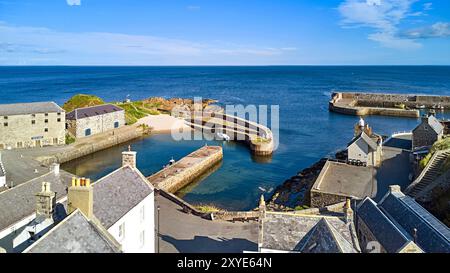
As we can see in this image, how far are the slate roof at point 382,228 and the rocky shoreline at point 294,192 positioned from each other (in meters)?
9.66

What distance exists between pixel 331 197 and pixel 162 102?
2945 inches

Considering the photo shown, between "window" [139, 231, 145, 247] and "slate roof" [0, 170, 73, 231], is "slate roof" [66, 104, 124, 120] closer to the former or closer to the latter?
"slate roof" [0, 170, 73, 231]

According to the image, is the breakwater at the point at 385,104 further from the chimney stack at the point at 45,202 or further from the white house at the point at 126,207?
the chimney stack at the point at 45,202

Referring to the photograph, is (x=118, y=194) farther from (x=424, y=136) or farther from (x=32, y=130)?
(x=32, y=130)

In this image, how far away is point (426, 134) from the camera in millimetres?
37844

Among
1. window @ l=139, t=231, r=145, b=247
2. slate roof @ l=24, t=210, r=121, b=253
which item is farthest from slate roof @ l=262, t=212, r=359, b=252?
slate roof @ l=24, t=210, r=121, b=253

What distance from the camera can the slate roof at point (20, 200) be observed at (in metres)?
18.8

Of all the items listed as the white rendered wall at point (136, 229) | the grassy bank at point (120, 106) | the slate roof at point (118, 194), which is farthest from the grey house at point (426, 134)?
the grassy bank at point (120, 106)

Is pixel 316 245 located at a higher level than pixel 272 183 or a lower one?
higher

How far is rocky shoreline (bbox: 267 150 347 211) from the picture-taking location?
1228 inches

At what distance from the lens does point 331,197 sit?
91.8ft
